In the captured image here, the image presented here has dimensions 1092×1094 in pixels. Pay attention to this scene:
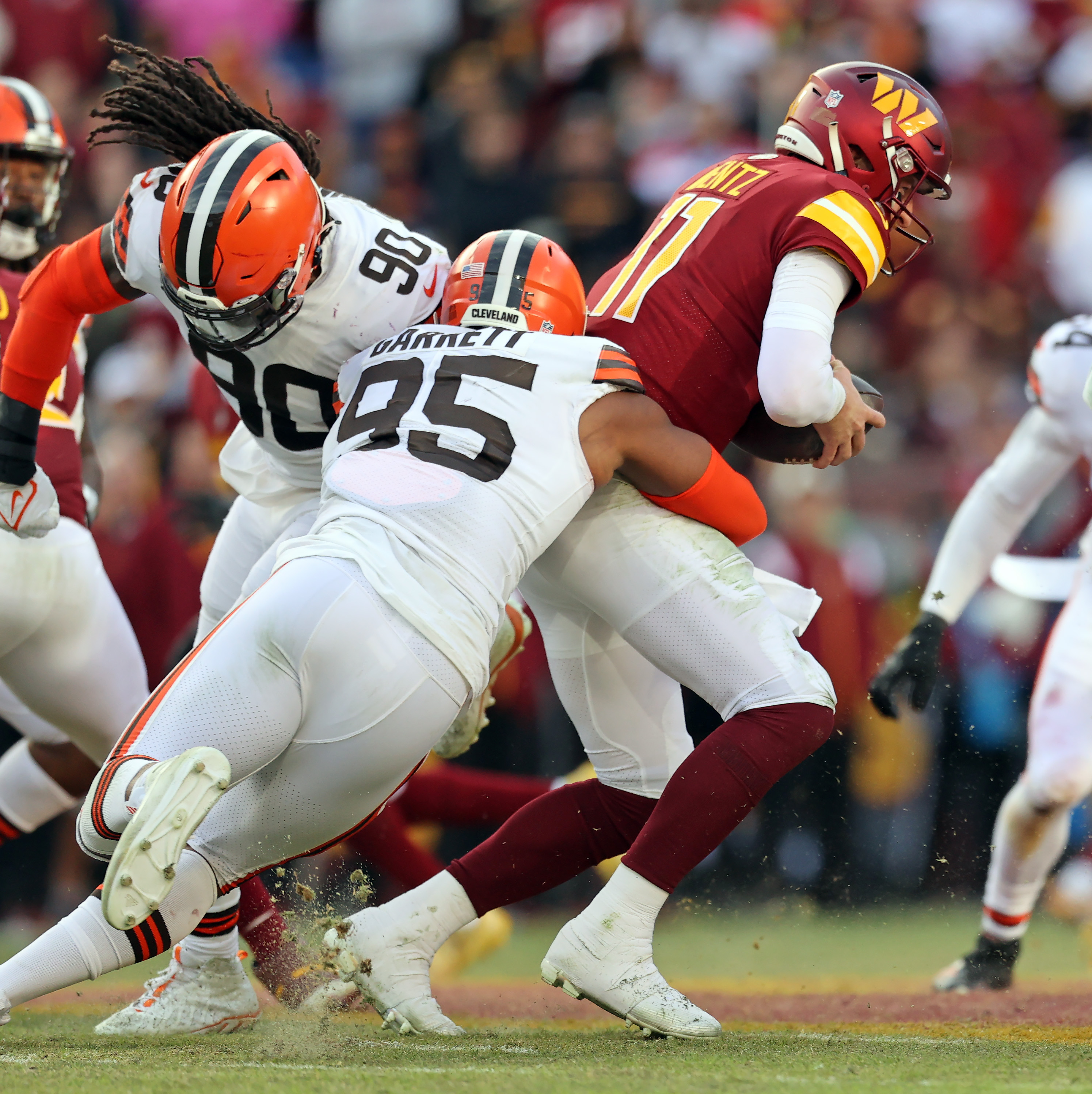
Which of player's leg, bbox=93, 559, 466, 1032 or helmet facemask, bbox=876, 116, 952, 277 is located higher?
helmet facemask, bbox=876, 116, 952, 277

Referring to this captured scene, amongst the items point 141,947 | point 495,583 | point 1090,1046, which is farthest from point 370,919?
point 1090,1046

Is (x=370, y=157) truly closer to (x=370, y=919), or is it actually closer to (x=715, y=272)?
(x=715, y=272)

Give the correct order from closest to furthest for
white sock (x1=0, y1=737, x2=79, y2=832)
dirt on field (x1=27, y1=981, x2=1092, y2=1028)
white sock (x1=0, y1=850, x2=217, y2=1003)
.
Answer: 1. white sock (x1=0, y1=850, x2=217, y2=1003)
2. dirt on field (x1=27, y1=981, x2=1092, y2=1028)
3. white sock (x1=0, y1=737, x2=79, y2=832)

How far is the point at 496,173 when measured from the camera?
854 centimetres

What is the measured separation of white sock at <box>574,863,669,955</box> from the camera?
10.3 feet

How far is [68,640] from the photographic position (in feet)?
13.4

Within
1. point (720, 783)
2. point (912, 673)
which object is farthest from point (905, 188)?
point (720, 783)

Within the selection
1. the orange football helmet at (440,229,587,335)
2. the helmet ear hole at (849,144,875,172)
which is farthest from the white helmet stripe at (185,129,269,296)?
the helmet ear hole at (849,144,875,172)

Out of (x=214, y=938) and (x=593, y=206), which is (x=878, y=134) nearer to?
(x=214, y=938)

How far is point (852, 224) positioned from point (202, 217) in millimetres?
1424

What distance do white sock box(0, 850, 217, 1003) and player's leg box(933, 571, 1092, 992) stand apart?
2510mm

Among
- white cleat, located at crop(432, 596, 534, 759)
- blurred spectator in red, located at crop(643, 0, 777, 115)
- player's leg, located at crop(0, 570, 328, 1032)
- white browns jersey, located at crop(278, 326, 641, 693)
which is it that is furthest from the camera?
blurred spectator in red, located at crop(643, 0, 777, 115)

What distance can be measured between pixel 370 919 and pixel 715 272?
5.51ft

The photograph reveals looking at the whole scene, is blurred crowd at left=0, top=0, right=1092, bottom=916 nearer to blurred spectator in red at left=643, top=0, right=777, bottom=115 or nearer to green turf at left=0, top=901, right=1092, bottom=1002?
blurred spectator in red at left=643, top=0, right=777, bottom=115
